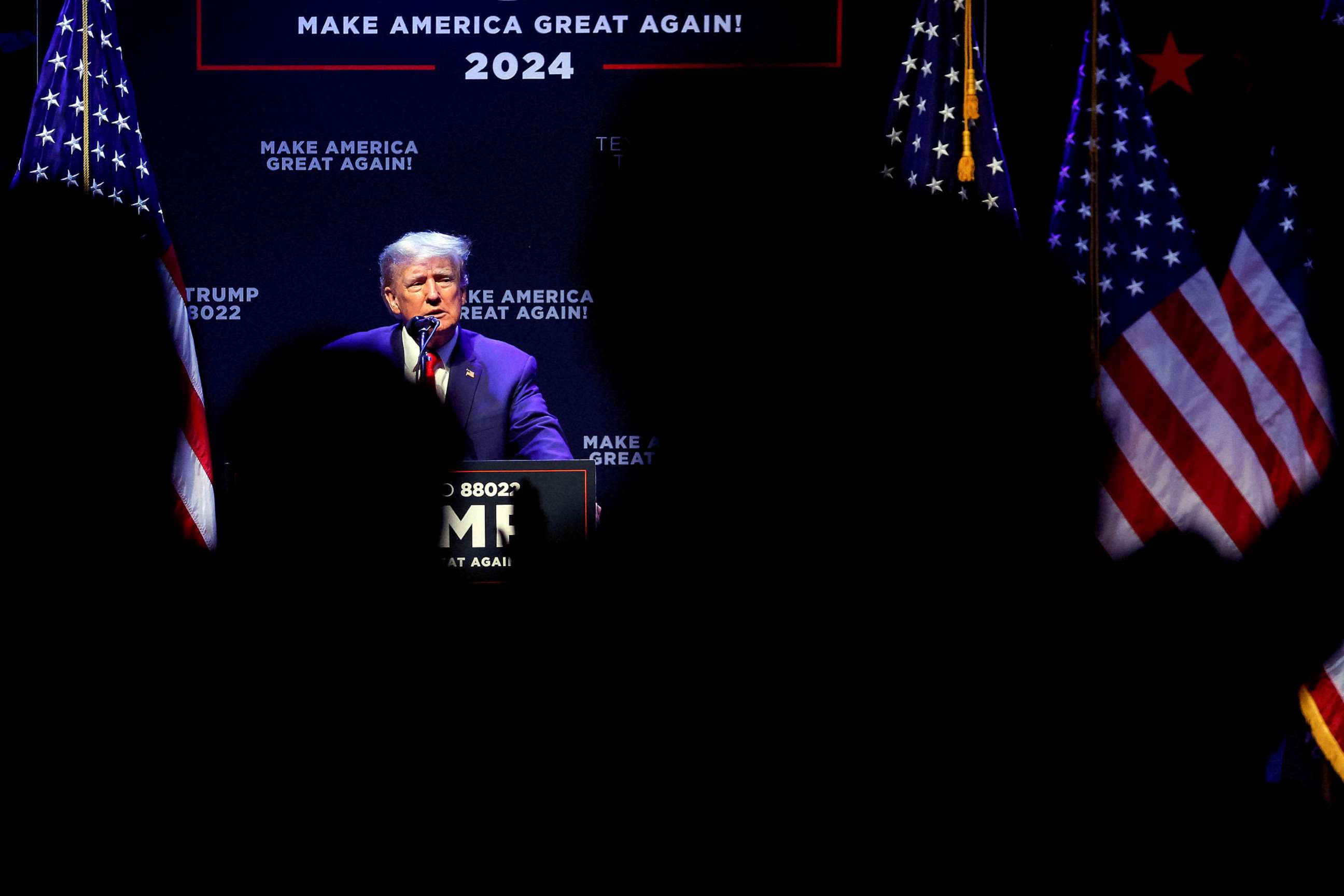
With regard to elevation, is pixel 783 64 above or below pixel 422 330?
above

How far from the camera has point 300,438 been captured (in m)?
3.66

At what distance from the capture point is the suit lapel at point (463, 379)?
11.7 ft

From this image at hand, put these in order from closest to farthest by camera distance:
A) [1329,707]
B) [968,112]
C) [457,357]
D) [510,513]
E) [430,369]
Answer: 1. [510,513]
2. [1329,707]
3. [968,112]
4. [430,369]
5. [457,357]

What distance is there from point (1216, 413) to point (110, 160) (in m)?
3.63

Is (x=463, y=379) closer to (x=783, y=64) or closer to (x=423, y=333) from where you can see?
(x=423, y=333)

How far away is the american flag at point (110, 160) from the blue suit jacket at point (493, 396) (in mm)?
513

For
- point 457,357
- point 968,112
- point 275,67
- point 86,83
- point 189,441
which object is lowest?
point 189,441

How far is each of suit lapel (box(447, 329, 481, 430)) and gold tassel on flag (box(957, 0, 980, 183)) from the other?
1.70 m

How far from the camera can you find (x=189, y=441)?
3.50m

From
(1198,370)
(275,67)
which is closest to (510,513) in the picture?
(275,67)

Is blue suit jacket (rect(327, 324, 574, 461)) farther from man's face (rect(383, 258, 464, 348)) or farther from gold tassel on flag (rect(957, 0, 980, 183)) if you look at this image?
gold tassel on flag (rect(957, 0, 980, 183))

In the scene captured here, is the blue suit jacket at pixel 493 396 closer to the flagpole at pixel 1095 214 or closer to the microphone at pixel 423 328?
the microphone at pixel 423 328

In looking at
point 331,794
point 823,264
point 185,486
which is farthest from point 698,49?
point 331,794

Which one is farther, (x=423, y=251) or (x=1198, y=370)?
(x=423, y=251)
